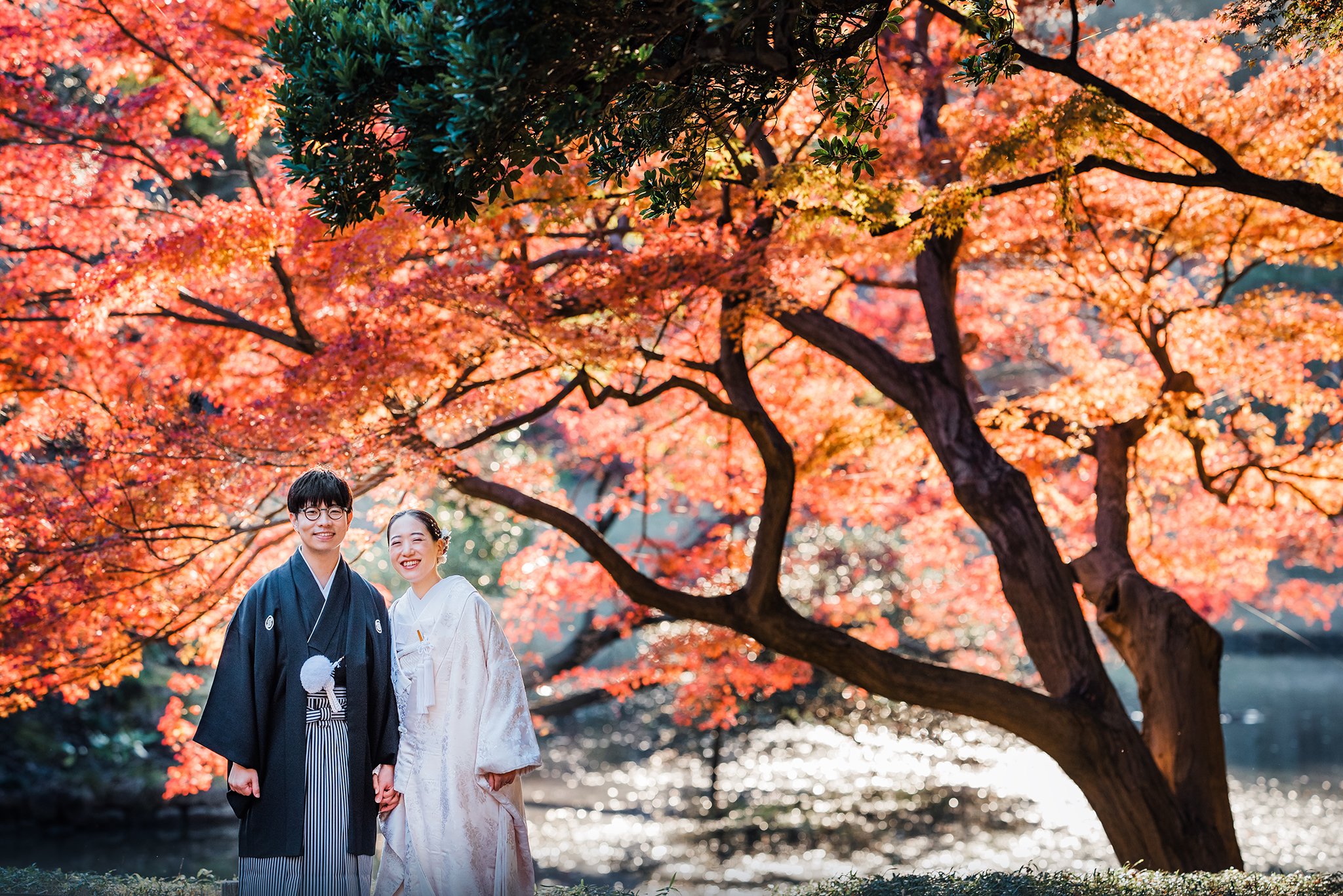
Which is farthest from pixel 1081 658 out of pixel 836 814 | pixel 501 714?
pixel 836 814

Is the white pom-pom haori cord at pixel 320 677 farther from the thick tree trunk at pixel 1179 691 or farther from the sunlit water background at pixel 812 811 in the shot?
the sunlit water background at pixel 812 811

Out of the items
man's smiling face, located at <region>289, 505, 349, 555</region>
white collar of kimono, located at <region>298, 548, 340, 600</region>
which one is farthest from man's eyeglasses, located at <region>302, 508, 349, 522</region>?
white collar of kimono, located at <region>298, 548, 340, 600</region>

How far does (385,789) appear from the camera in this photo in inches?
129

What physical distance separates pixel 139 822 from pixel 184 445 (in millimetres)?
6298

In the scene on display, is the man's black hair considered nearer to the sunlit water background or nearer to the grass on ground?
the grass on ground

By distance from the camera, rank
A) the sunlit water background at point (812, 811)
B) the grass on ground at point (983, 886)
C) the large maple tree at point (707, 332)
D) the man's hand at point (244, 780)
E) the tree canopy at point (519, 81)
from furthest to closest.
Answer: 1. the sunlit water background at point (812, 811)
2. the large maple tree at point (707, 332)
3. the grass on ground at point (983, 886)
4. the man's hand at point (244, 780)
5. the tree canopy at point (519, 81)

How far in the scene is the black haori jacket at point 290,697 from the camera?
3107mm

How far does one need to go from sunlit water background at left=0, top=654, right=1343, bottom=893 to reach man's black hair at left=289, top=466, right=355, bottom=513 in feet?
18.3

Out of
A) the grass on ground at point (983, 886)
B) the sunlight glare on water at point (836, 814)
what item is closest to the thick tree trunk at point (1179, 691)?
the grass on ground at point (983, 886)

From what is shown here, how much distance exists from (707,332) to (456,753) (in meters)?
4.67

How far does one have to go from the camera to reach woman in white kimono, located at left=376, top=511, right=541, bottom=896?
3.28 m

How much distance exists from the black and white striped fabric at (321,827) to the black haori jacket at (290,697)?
22 millimetres

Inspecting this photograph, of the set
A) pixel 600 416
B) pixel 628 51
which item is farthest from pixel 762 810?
pixel 628 51

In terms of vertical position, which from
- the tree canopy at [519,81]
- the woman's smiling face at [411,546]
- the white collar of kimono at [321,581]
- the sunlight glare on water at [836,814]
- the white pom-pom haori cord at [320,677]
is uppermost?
the tree canopy at [519,81]
